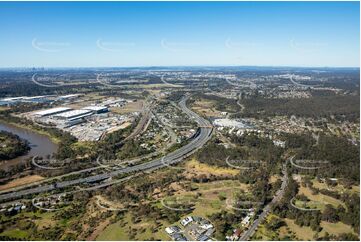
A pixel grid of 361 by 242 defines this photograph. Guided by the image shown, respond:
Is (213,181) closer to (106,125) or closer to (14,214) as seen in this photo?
(14,214)

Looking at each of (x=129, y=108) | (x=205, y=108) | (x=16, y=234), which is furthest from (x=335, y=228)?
(x=129, y=108)

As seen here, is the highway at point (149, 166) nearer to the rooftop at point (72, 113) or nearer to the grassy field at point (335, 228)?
the grassy field at point (335, 228)

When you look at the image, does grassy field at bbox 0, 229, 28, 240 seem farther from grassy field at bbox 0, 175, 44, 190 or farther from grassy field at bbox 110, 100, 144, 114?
grassy field at bbox 110, 100, 144, 114

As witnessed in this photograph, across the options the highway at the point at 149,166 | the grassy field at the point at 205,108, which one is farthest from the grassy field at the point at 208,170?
the grassy field at the point at 205,108

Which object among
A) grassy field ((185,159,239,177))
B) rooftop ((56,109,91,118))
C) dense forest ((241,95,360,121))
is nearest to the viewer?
grassy field ((185,159,239,177))

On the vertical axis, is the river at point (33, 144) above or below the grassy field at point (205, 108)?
below

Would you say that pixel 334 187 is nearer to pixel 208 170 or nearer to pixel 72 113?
pixel 208 170

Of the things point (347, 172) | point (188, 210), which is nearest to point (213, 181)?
point (188, 210)

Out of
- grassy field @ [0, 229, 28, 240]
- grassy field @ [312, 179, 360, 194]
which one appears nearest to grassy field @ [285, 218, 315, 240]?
grassy field @ [312, 179, 360, 194]
